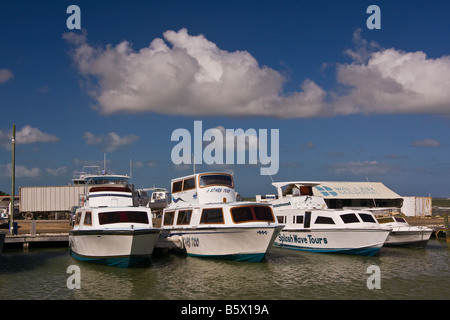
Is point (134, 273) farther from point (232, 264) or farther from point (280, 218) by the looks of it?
point (280, 218)

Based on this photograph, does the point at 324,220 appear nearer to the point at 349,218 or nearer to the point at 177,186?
A: the point at 349,218

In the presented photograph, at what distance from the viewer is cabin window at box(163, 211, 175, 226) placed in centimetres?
2758

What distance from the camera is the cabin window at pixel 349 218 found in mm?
26156

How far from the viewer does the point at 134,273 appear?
19.8 metres

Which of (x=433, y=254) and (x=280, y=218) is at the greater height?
(x=280, y=218)

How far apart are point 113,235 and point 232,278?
581 cm

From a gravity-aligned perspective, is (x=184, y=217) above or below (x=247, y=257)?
above

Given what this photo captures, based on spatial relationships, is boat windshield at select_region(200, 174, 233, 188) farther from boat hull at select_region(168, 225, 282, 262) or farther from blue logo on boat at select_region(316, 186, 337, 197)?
blue logo on boat at select_region(316, 186, 337, 197)

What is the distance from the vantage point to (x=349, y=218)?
26.2 m

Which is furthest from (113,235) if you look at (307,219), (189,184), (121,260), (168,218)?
(307,219)
